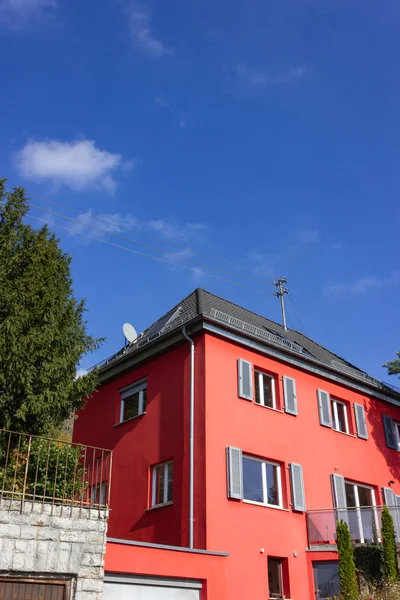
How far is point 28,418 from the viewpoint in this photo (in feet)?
43.7

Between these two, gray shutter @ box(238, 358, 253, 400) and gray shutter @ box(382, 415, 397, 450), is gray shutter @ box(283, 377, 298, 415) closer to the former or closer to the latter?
gray shutter @ box(238, 358, 253, 400)

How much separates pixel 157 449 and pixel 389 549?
6.44m

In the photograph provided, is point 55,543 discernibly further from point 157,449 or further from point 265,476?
point 265,476

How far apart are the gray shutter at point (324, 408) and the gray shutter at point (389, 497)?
3149 millimetres

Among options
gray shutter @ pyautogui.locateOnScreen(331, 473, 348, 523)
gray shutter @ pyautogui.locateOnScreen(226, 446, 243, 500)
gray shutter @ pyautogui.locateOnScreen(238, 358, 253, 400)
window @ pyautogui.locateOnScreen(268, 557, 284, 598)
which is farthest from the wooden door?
gray shutter @ pyautogui.locateOnScreen(331, 473, 348, 523)

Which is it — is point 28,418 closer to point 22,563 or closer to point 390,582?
point 22,563

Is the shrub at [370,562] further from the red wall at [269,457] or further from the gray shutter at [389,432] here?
the gray shutter at [389,432]

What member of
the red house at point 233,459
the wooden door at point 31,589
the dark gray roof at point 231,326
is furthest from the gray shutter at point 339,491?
the wooden door at point 31,589

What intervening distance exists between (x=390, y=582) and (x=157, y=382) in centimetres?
800

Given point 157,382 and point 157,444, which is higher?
point 157,382

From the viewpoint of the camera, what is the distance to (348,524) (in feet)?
53.0

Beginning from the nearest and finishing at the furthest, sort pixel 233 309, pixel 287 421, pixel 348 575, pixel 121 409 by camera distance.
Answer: pixel 348 575
pixel 287 421
pixel 121 409
pixel 233 309

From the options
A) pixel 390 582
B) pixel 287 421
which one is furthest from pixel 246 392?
pixel 390 582

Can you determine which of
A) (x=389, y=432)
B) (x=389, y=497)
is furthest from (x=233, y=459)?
(x=389, y=432)
